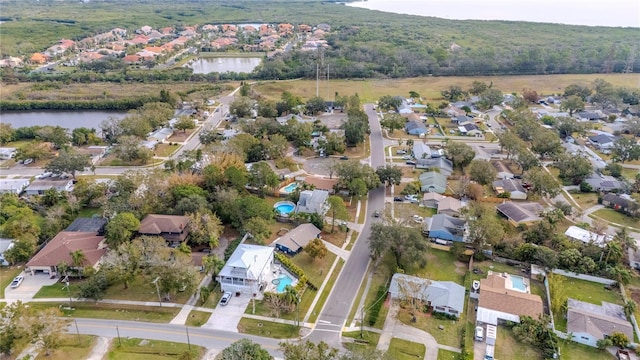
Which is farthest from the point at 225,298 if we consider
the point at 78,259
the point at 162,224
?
the point at 78,259

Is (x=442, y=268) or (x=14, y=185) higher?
(x=14, y=185)

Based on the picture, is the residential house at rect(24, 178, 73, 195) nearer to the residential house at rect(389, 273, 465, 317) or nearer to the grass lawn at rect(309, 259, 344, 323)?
the grass lawn at rect(309, 259, 344, 323)

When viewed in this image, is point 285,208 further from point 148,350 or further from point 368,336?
point 148,350

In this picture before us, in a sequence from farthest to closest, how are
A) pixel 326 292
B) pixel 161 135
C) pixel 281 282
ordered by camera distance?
pixel 161 135, pixel 281 282, pixel 326 292

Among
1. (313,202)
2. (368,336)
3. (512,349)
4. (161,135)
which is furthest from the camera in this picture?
(161,135)

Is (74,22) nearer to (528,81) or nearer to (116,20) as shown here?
(116,20)

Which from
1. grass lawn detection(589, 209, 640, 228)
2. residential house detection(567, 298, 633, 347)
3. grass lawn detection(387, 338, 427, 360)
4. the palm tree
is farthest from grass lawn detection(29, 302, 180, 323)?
grass lawn detection(589, 209, 640, 228)

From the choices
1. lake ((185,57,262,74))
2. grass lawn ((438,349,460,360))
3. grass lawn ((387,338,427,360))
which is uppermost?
lake ((185,57,262,74))
